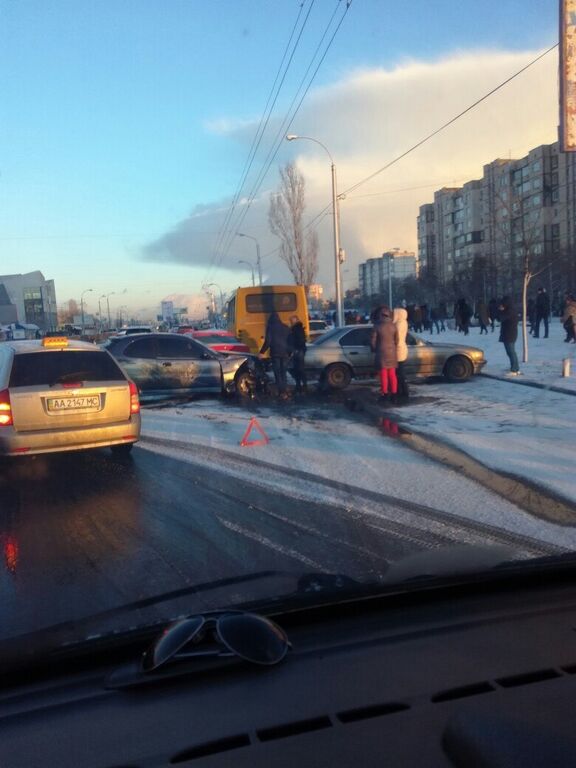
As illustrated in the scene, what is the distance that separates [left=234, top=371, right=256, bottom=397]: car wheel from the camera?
15.2 meters

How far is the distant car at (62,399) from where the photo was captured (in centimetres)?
776

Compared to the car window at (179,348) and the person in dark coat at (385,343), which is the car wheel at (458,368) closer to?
the person in dark coat at (385,343)

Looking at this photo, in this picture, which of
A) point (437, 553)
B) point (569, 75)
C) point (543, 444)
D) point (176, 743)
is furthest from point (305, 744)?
point (569, 75)

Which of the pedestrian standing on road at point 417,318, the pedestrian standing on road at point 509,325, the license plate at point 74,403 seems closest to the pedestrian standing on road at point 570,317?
the pedestrian standing on road at point 509,325

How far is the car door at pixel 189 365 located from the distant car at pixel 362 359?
238 centimetres

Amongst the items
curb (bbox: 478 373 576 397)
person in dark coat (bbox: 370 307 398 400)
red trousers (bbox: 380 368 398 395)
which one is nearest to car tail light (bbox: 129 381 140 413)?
person in dark coat (bbox: 370 307 398 400)

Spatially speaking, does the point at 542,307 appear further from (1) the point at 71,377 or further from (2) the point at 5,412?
(2) the point at 5,412

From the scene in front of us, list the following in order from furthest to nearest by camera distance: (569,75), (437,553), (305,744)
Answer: (569,75) → (437,553) → (305,744)

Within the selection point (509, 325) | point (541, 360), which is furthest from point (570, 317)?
point (509, 325)

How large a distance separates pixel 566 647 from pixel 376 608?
0.73 meters

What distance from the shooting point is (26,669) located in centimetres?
237

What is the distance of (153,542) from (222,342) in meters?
15.3

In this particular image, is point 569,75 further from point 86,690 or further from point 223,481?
point 86,690

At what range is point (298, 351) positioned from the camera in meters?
15.5
